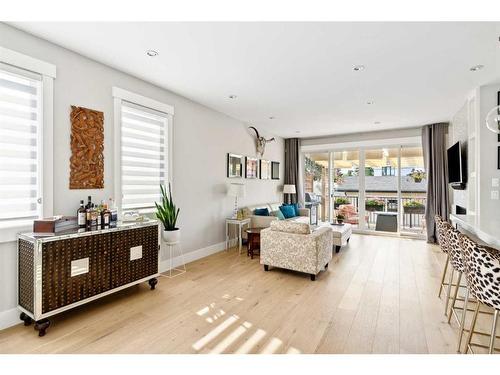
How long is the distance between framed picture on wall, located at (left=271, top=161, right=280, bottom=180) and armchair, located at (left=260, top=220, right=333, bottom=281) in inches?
132

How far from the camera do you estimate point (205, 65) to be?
9.74ft

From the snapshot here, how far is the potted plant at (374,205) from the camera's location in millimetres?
6606

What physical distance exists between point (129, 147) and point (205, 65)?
1384 mm

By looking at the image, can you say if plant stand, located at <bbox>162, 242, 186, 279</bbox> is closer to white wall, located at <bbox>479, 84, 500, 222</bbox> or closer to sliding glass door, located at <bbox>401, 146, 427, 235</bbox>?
white wall, located at <bbox>479, 84, 500, 222</bbox>

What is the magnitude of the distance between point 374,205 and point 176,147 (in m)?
5.19

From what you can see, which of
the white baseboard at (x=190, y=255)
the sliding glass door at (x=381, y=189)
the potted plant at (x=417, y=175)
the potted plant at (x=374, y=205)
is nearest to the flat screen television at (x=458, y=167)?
the potted plant at (x=417, y=175)

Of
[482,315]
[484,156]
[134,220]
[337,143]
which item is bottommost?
[482,315]

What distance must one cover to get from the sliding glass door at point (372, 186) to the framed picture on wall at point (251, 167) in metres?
2.06

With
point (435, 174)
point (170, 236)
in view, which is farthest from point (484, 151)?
point (170, 236)

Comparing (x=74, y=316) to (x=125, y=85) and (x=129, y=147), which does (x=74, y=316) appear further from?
(x=125, y=85)

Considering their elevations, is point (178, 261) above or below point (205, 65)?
below

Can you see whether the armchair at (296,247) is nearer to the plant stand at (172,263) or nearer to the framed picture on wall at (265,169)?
the plant stand at (172,263)
